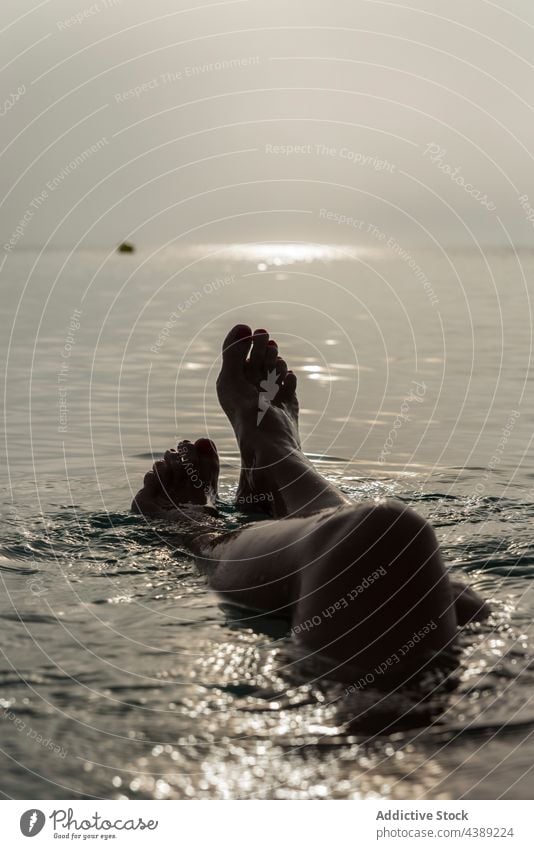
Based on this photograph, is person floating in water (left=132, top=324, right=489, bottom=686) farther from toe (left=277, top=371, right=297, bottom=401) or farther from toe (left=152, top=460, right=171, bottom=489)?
toe (left=277, top=371, right=297, bottom=401)

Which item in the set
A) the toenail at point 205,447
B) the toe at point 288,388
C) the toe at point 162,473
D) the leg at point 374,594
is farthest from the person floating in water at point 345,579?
the toe at point 288,388

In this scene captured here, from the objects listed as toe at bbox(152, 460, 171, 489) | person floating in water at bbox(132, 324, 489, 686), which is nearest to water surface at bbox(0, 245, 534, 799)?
person floating in water at bbox(132, 324, 489, 686)

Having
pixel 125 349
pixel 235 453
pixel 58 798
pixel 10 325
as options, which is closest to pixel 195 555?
pixel 58 798

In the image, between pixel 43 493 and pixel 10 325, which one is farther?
pixel 10 325

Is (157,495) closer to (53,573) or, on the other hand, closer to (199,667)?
(53,573)

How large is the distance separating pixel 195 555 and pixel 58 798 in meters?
1.34

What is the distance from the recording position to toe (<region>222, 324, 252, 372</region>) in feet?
14.7

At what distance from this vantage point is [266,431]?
3.88 m

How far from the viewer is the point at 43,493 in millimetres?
3846

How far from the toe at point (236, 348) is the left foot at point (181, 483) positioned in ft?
1.67

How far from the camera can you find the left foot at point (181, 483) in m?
3.69

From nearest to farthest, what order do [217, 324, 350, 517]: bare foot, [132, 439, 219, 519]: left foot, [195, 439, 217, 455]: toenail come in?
1. [217, 324, 350, 517]: bare foot
2. [132, 439, 219, 519]: left foot
3. [195, 439, 217, 455]: toenail

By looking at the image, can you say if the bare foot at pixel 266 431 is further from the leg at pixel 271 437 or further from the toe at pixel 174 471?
the toe at pixel 174 471

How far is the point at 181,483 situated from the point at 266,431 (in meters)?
0.43
